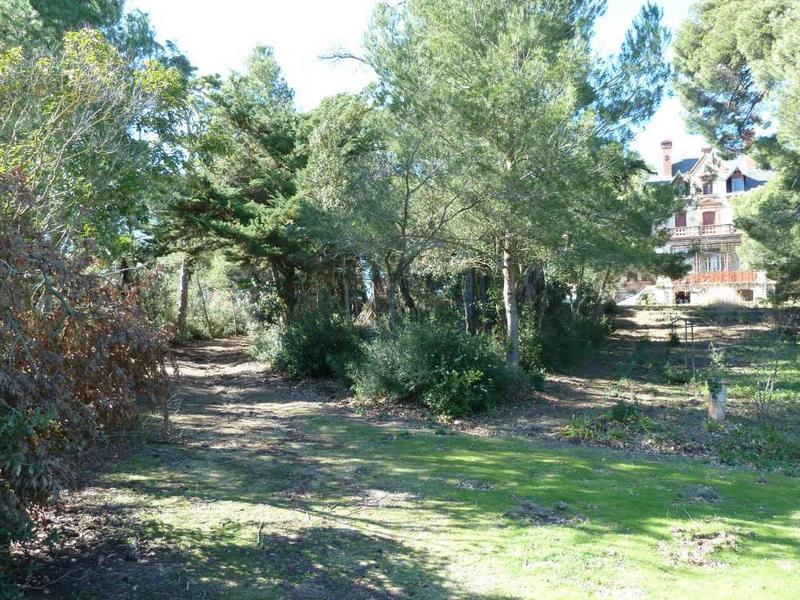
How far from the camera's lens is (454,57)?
36.8 feet

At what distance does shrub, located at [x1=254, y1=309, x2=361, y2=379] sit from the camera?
14891 millimetres

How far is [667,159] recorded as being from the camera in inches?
1891

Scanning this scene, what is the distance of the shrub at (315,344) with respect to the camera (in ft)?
48.9

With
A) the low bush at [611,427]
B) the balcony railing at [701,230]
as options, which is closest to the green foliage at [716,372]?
the low bush at [611,427]

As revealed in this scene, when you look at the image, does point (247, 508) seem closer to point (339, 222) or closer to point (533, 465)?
point (533, 465)

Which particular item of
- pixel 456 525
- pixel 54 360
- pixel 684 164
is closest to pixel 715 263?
pixel 684 164

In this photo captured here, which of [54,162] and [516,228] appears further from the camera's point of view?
[516,228]

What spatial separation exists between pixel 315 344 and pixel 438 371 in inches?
190

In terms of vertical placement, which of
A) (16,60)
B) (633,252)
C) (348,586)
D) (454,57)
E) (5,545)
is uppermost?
(454,57)

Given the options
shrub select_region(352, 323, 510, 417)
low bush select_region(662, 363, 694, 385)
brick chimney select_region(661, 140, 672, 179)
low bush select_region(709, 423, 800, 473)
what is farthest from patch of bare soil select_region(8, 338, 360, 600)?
brick chimney select_region(661, 140, 672, 179)

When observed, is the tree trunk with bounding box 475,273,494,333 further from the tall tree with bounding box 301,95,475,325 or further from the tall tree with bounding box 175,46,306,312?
the tall tree with bounding box 175,46,306,312

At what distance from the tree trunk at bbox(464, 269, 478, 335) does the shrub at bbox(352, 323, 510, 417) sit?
4095 millimetres

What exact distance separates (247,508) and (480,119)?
292 inches

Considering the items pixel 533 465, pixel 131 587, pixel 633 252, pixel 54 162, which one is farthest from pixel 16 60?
pixel 633 252
